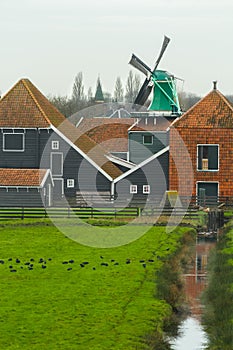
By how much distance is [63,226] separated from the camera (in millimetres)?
37000

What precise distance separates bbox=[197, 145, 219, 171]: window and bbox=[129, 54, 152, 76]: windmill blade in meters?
14.5

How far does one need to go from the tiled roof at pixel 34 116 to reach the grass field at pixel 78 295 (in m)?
17.6

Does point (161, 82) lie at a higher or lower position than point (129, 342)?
higher

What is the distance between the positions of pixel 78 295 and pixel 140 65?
135ft

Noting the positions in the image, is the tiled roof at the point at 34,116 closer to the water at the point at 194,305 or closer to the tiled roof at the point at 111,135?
the tiled roof at the point at 111,135

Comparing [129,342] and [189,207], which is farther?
[189,207]

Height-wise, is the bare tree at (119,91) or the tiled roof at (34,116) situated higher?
the bare tree at (119,91)

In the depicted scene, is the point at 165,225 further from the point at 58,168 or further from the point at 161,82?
the point at 161,82

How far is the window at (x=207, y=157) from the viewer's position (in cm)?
4641

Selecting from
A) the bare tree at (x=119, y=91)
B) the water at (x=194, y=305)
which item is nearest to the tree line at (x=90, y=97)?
the bare tree at (x=119, y=91)

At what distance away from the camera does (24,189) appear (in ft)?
147

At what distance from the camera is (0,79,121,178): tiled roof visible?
48969 mm

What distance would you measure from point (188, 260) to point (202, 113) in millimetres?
20099

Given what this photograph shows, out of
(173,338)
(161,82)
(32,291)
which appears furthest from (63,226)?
(161,82)
